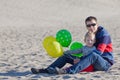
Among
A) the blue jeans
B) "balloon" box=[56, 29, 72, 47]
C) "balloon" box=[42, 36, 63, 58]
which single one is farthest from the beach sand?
"balloon" box=[56, 29, 72, 47]

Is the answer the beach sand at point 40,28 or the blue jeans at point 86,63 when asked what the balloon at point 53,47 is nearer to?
the blue jeans at point 86,63

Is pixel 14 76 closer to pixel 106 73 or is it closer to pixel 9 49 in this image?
pixel 106 73

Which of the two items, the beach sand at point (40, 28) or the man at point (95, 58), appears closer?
the man at point (95, 58)

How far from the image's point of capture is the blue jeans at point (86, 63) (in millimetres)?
7289

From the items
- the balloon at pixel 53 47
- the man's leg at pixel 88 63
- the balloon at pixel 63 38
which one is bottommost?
the man's leg at pixel 88 63

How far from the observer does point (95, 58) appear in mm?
7332

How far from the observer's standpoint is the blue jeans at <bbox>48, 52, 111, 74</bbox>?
7289 millimetres

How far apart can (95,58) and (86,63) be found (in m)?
0.18

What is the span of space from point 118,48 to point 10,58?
3.23 metres

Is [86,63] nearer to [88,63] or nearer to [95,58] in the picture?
[88,63]

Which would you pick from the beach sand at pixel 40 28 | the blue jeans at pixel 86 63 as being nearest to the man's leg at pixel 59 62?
→ the blue jeans at pixel 86 63

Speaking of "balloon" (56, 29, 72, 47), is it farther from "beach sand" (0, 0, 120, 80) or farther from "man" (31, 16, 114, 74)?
"man" (31, 16, 114, 74)

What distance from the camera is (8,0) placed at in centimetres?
3603

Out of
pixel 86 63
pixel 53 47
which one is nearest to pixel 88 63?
pixel 86 63
